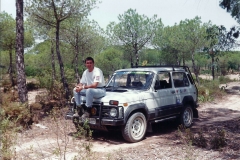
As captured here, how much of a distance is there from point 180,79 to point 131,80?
1832 mm

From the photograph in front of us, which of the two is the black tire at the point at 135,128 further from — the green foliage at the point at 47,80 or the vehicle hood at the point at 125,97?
the green foliage at the point at 47,80

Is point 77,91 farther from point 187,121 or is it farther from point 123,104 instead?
point 187,121

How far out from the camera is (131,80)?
7.43 metres

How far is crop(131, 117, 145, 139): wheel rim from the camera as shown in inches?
257

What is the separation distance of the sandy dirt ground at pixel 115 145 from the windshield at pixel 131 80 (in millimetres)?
1387

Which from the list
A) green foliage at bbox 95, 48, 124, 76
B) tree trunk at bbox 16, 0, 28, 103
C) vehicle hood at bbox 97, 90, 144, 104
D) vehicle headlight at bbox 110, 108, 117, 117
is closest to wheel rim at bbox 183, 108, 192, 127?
vehicle hood at bbox 97, 90, 144, 104

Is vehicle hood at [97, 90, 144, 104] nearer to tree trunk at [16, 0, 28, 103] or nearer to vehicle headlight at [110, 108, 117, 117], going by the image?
vehicle headlight at [110, 108, 117, 117]

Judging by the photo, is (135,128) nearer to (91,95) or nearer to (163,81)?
(91,95)

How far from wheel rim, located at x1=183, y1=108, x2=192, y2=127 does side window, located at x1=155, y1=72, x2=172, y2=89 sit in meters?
1.19

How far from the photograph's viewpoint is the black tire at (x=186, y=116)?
8079 millimetres

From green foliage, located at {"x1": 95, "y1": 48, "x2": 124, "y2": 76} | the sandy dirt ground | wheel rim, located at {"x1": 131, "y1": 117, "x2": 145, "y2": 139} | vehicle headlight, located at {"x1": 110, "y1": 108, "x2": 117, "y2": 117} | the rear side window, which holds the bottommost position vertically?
the sandy dirt ground

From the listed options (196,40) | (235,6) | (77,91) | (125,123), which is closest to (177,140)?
(125,123)

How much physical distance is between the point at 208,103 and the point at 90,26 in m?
11.0

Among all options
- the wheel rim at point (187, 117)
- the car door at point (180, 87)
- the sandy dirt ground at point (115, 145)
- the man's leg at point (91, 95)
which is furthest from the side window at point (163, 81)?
the man's leg at point (91, 95)
